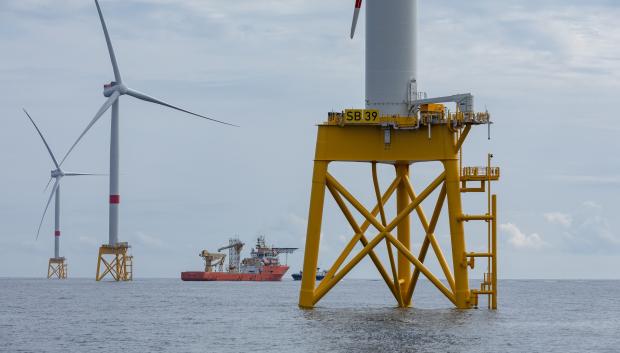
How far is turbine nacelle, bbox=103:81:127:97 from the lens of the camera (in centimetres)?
14465

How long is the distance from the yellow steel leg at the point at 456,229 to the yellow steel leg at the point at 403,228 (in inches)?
197

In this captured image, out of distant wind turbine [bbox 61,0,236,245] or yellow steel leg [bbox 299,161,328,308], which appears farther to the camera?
distant wind turbine [bbox 61,0,236,245]

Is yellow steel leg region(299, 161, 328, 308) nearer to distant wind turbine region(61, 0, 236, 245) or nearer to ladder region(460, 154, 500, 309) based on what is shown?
ladder region(460, 154, 500, 309)

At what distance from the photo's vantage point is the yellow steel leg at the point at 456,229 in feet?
220


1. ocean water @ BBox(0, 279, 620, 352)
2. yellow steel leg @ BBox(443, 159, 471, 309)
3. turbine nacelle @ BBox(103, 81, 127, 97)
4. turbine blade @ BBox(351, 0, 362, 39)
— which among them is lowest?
ocean water @ BBox(0, 279, 620, 352)

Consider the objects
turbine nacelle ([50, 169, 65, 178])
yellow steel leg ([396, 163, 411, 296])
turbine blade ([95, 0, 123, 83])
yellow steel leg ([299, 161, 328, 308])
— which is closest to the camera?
yellow steel leg ([299, 161, 328, 308])

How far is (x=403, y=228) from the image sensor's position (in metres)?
74.1

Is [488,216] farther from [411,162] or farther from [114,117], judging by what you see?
[114,117]

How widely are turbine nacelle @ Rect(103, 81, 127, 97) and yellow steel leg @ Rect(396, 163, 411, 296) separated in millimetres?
76038

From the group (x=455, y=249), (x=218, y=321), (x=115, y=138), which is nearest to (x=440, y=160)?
(x=455, y=249)

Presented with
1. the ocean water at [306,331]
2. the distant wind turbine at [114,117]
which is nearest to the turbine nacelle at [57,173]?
the distant wind turbine at [114,117]

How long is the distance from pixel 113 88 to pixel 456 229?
87.3 metres

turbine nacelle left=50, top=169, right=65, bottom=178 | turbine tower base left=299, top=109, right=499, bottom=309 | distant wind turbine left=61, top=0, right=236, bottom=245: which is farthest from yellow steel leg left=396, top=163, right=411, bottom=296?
turbine nacelle left=50, top=169, right=65, bottom=178

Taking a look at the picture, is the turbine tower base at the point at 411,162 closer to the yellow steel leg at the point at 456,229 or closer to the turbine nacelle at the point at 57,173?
the yellow steel leg at the point at 456,229
